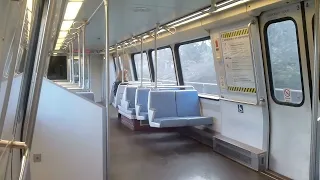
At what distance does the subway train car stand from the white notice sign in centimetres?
2

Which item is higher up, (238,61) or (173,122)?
(238,61)

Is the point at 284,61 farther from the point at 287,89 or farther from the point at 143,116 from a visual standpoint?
the point at 143,116

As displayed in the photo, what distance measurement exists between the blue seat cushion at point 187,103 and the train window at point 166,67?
1593mm

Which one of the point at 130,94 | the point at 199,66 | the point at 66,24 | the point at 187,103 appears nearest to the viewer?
the point at 66,24

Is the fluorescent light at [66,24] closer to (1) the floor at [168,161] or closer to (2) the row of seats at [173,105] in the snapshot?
(2) the row of seats at [173,105]

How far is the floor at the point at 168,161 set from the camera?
467 centimetres

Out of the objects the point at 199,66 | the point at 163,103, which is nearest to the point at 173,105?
the point at 163,103

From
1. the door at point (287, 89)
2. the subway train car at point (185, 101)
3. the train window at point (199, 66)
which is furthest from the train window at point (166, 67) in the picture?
the door at point (287, 89)

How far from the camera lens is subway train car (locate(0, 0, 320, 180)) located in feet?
6.91

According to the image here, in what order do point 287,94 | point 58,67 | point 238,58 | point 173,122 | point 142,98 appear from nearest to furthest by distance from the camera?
point 287,94 → point 238,58 → point 173,122 → point 142,98 → point 58,67

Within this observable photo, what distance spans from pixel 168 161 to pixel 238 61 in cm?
191

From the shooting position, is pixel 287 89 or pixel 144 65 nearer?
pixel 287 89

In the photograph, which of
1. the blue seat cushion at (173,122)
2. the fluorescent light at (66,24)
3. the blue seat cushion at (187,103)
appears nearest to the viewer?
the fluorescent light at (66,24)

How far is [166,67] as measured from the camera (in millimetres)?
9266
